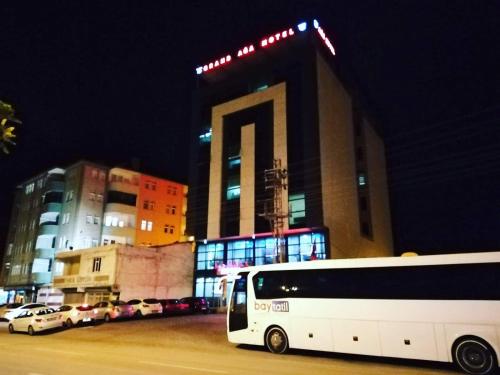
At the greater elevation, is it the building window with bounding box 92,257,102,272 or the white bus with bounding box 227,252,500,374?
the building window with bounding box 92,257,102,272

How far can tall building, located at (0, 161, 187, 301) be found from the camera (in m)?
56.8

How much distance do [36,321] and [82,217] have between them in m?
35.6

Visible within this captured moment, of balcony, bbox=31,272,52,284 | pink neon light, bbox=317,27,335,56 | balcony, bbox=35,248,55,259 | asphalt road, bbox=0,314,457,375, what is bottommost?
asphalt road, bbox=0,314,457,375

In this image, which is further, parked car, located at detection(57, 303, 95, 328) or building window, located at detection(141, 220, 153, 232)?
building window, located at detection(141, 220, 153, 232)

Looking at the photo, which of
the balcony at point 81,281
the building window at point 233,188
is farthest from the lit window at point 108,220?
the building window at point 233,188

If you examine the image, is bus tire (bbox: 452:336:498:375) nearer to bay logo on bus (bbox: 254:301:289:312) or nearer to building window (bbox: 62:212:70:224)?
bay logo on bus (bbox: 254:301:289:312)

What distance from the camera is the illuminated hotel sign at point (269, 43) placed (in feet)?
172

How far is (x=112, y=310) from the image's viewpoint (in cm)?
3091

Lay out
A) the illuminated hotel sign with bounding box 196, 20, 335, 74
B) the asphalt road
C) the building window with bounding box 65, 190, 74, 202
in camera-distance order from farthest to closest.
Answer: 1. the building window with bounding box 65, 190, 74, 202
2. the illuminated hotel sign with bounding box 196, 20, 335, 74
3. the asphalt road

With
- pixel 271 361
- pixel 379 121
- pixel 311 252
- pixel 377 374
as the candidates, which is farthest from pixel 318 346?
pixel 379 121

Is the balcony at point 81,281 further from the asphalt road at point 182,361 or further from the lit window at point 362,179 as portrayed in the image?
the lit window at point 362,179

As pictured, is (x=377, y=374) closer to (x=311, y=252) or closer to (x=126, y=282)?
(x=311, y=252)

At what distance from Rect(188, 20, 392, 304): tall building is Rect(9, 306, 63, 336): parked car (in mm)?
23581

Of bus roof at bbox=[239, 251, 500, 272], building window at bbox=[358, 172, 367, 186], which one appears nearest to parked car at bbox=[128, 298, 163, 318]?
bus roof at bbox=[239, 251, 500, 272]
